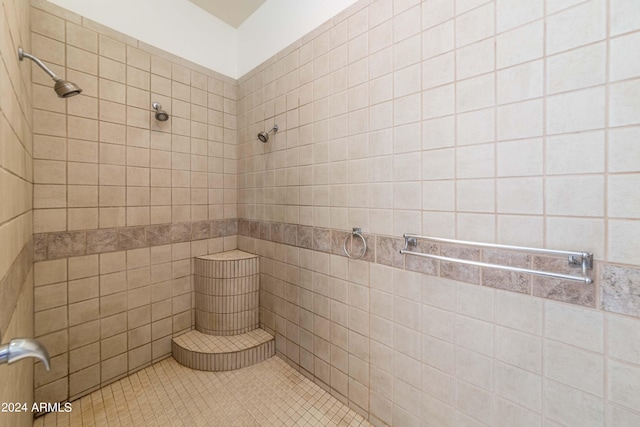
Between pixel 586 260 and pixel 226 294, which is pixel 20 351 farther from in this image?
pixel 226 294

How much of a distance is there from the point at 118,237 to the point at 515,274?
2325mm

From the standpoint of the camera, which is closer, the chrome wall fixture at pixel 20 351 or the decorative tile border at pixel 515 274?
the chrome wall fixture at pixel 20 351

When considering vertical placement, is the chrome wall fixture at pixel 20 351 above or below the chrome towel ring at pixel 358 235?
below

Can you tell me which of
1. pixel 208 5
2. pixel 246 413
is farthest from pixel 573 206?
pixel 208 5

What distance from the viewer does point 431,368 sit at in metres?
1.18

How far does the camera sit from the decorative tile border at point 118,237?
153 cm

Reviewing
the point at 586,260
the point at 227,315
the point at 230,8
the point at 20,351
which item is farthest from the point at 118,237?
the point at 586,260

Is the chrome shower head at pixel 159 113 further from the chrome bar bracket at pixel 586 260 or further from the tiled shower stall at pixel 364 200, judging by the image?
the chrome bar bracket at pixel 586 260

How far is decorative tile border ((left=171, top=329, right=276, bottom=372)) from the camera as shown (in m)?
1.86

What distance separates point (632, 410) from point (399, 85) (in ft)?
4.75

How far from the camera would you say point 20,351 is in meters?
0.46

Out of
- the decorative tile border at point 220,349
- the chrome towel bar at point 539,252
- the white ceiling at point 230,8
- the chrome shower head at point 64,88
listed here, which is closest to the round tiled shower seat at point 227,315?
the decorative tile border at point 220,349

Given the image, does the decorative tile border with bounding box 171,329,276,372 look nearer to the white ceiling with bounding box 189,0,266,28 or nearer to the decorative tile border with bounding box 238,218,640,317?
the decorative tile border with bounding box 238,218,640,317

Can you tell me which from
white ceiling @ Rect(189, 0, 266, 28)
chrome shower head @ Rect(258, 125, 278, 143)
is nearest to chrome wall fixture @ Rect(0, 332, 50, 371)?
chrome shower head @ Rect(258, 125, 278, 143)
